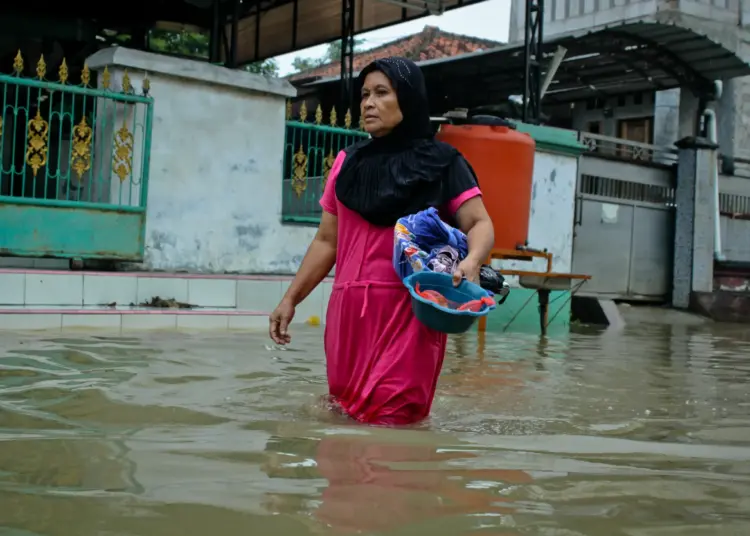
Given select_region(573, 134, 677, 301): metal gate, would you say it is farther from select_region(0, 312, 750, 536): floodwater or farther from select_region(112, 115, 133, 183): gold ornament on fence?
select_region(0, 312, 750, 536): floodwater

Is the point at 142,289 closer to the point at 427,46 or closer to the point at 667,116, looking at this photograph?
the point at 667,116

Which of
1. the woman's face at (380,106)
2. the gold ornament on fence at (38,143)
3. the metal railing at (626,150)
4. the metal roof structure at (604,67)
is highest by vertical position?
the metal roof structure at (604,67)

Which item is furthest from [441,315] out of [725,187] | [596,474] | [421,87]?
[725,187]

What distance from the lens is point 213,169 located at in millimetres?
7965

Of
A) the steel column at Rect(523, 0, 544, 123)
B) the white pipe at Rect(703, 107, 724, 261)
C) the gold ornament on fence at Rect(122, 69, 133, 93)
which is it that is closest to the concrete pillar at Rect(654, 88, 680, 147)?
the white pipe at Rect(703, 107, 724, 261)

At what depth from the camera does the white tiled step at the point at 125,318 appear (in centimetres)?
611

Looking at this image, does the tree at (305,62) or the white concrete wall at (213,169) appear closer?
the white concrete wall at (213,169)

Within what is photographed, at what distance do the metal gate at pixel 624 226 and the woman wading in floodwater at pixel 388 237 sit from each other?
31.1ft

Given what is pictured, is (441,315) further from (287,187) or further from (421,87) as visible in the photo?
(287,187)

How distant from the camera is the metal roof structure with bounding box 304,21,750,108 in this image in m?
12.6

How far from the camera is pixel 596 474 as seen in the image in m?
2.46

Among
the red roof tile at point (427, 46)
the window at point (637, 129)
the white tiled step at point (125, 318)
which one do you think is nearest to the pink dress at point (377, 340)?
the white tiled step at point (125, 318)

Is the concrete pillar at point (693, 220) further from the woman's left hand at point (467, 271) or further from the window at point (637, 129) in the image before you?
the woman's left hand at point (467, 271)

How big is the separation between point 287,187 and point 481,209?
237 inches
